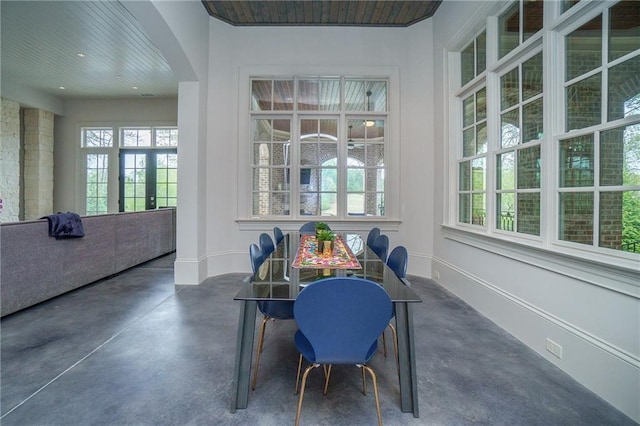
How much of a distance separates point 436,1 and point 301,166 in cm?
291

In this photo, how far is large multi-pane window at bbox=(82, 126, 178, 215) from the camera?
23.9 feet

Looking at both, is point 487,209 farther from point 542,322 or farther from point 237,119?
point 237,119

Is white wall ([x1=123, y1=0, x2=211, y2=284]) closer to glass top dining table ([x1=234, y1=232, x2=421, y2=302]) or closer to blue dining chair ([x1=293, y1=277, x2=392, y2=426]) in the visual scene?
glass top dining table ([x1=234, y1=232, x2=421, y2=302])

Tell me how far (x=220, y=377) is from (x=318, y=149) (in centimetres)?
337

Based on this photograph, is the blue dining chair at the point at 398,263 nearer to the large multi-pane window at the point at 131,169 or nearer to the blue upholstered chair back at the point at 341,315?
the blue upholstered chair back at the point at 341,315

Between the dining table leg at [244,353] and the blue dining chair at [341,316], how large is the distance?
0.36 metres

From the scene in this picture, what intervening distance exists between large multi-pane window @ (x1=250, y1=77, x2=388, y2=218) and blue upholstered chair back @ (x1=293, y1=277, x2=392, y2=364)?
10.5 ft

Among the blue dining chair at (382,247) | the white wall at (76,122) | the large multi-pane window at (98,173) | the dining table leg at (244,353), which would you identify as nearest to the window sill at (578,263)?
the blue dining chair at (382,247)

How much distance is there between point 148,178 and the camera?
7312mm

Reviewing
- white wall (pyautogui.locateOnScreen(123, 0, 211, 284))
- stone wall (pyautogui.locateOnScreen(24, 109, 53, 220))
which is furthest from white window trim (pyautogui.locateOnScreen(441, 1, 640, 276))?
stone wall (pyautogui.locateOnScreen(24, 109, 53, 220))

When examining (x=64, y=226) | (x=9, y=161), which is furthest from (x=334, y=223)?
(x=9, y=161)

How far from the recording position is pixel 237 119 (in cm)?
426

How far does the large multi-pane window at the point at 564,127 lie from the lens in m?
1.68

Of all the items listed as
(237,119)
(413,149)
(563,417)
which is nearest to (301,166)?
(237,119)
